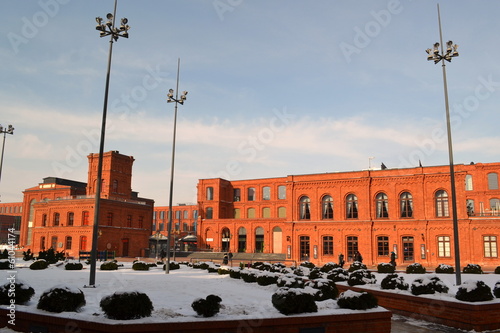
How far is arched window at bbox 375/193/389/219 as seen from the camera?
49.7 metres

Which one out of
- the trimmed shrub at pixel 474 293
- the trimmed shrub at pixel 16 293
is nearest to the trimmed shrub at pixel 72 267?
the trimmed shrub at pixel 16 293

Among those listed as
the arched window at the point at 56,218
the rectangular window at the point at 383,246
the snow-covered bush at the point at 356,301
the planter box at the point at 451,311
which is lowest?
the planter box at the point at 451,311

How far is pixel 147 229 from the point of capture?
2542 inches

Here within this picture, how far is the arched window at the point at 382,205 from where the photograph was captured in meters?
49.7

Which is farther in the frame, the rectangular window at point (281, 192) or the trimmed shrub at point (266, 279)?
the rectangular window at point (281, 192)

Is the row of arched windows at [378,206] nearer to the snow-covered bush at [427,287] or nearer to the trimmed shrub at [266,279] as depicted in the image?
the trimmed shrub at [266,279]

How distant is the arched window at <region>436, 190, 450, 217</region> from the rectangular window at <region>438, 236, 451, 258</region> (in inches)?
106

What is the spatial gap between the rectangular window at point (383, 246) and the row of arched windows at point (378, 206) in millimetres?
2617

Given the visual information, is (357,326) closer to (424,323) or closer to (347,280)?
(424,323)

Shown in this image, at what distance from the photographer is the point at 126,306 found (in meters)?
9.73

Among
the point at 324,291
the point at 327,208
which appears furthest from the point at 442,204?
the point at 324,291

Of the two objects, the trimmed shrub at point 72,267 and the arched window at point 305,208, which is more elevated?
the arched window at point 305,208

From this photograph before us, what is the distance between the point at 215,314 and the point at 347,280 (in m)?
11.3

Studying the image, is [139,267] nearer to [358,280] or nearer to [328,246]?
[358,280]
